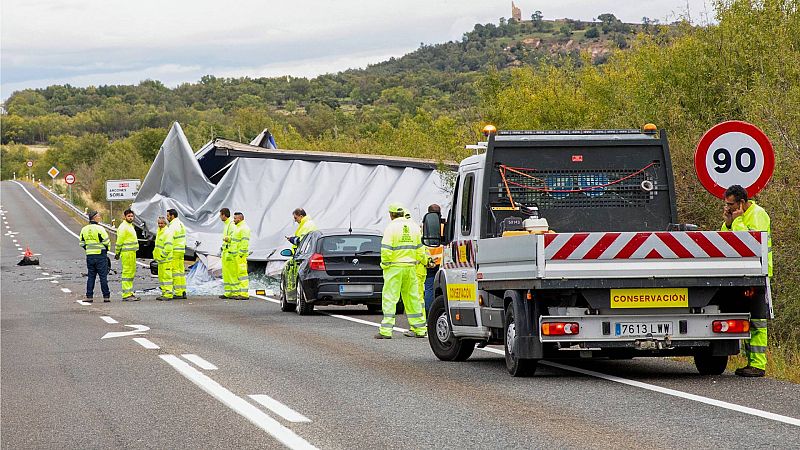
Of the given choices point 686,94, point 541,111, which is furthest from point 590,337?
point 541,111

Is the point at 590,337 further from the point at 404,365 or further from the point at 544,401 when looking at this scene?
the point at 404,365

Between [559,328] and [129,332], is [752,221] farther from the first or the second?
[129,332]

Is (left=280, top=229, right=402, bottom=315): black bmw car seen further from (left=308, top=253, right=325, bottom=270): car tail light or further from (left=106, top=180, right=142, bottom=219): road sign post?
(left=106, top=180, right=142, bottom=219): road sign post

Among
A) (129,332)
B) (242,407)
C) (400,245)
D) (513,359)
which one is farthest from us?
(129,332)

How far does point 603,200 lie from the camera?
12.5m

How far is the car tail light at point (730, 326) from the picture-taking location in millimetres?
10938

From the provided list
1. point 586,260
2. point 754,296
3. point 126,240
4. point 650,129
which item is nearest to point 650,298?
point 586,260

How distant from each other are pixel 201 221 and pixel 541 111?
954cm

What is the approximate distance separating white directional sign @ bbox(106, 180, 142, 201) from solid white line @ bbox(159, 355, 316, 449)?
51.0 metres

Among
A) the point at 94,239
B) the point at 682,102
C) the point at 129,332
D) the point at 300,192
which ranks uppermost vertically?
the point at 682,102

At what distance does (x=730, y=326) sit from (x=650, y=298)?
29.6 inches

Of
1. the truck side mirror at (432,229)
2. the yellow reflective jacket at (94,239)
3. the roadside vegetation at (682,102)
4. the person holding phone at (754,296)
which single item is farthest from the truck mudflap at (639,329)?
the yellow reflective jacket at (94,239)

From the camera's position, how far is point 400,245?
16.2 m

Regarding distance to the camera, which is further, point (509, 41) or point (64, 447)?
point (509, 41)
